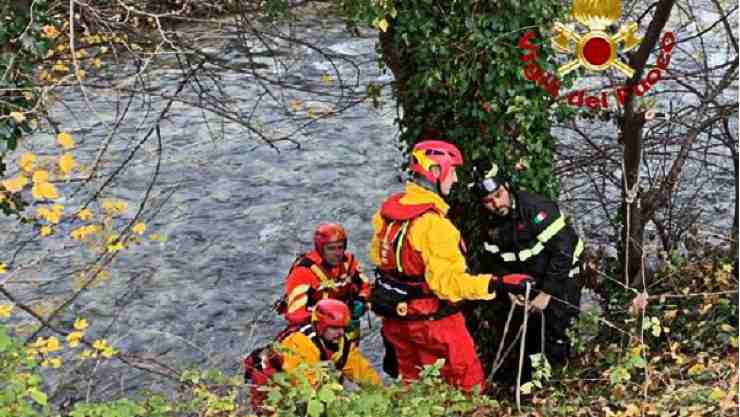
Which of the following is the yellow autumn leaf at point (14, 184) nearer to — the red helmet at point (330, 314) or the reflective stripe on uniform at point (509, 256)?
the red helmet at point (330, 314)

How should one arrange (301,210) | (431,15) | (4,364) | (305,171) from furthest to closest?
(305,171), (301,210), (431,15), (4,364)

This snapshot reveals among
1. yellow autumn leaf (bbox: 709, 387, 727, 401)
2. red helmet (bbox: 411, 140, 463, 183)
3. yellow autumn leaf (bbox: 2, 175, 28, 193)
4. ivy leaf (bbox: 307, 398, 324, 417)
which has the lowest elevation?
ivy leaf (bbox: 307, 398, 324, 417)

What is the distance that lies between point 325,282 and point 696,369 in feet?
7.49

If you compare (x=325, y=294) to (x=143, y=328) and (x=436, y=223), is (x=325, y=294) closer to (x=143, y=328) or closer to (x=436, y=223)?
(x=436, y=223)

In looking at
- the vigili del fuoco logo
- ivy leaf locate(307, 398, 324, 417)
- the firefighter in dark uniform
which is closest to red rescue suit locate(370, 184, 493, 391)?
the firefighter in dark uniform

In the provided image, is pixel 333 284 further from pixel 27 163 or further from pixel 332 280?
pixel 27 163

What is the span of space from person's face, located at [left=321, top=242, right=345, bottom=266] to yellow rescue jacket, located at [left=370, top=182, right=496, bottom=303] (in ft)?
2.38

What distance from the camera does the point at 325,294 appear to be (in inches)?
228

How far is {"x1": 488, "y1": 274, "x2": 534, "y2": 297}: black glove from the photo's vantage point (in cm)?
514

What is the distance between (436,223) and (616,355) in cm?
152

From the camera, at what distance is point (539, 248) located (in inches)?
222

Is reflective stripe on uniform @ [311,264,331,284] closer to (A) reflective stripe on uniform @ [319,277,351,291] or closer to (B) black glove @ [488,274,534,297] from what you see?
(A) reflective stripe on uniform @ [319,277,351,291]

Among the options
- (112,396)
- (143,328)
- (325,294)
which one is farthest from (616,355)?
(143,328)

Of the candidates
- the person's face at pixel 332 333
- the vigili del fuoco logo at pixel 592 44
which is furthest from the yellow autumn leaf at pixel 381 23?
the person's face at pixel 332 333
